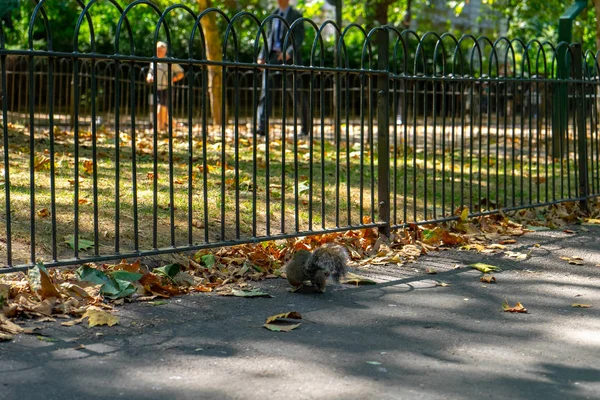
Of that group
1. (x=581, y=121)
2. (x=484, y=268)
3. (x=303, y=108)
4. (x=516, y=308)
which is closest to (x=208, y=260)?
(x=484, y=268)

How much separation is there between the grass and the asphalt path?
35.4 inches

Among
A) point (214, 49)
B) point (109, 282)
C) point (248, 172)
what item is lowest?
point (109, 282)

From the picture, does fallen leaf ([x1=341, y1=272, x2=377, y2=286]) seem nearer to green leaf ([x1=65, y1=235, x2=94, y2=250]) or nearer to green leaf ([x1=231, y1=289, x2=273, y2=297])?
green leaf ([x1=231, y1=289, x2=273, y2=297])

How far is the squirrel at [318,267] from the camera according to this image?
5449 millimetres

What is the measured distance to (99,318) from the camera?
474 centimetres

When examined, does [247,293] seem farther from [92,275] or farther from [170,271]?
[92,275]

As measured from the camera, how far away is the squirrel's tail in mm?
5438

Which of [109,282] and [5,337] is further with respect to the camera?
[109,282]

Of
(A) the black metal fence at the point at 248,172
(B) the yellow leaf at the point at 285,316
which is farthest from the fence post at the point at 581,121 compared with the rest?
(B) the yellow leaf at the point at 285,316

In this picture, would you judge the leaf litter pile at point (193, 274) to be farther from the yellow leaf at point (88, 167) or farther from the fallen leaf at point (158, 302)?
the yellow leaf at point (88, 167)

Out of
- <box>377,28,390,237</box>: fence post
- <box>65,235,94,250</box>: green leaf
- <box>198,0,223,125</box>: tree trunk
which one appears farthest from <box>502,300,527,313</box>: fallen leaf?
<box>198,0,223,125</box>: tree trunk

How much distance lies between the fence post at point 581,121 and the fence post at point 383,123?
2.58 metres

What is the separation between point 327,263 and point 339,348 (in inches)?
41.5

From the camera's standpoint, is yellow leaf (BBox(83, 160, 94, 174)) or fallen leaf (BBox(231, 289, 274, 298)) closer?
fallen leaf (BBox(231, 289, 274, 298))
